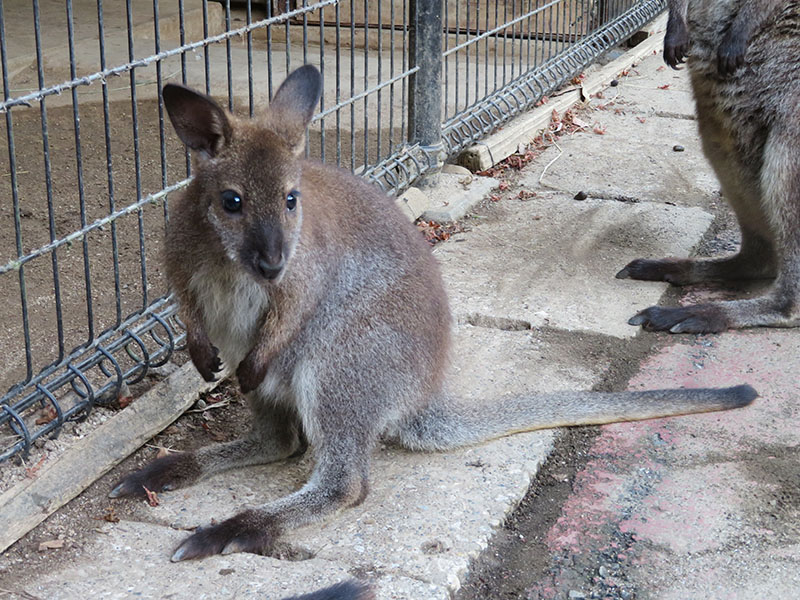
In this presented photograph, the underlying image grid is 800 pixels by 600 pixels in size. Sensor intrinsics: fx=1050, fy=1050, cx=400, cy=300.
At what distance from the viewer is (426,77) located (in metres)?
5.17

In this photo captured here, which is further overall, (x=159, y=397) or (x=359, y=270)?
(x=159, y=397)

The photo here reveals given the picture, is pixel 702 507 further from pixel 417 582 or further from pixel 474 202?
pixel 474 202

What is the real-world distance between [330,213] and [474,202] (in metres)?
2.47

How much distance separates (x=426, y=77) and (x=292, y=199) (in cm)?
264

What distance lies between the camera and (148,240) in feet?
15.5

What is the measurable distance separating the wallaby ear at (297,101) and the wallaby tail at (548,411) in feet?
3.02

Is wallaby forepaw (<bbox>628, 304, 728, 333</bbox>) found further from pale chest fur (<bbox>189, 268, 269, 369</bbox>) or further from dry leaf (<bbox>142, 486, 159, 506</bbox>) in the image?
dry leaf (<bbox>142, 486, 159, 506</bbox>)

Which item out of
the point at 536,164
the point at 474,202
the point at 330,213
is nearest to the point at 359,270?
the point at 330,213

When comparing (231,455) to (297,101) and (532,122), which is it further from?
(532,122)

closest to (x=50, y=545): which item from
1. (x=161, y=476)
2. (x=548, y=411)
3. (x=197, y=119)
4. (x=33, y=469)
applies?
(x=33, y=469)

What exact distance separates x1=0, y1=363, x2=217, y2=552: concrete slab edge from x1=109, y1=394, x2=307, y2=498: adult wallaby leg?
0.40ft

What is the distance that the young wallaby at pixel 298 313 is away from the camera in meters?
2.67

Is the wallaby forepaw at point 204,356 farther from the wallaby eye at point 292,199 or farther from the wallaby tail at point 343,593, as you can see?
the wallaby tail at point 343,593

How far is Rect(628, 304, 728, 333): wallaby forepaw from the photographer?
159 inches
